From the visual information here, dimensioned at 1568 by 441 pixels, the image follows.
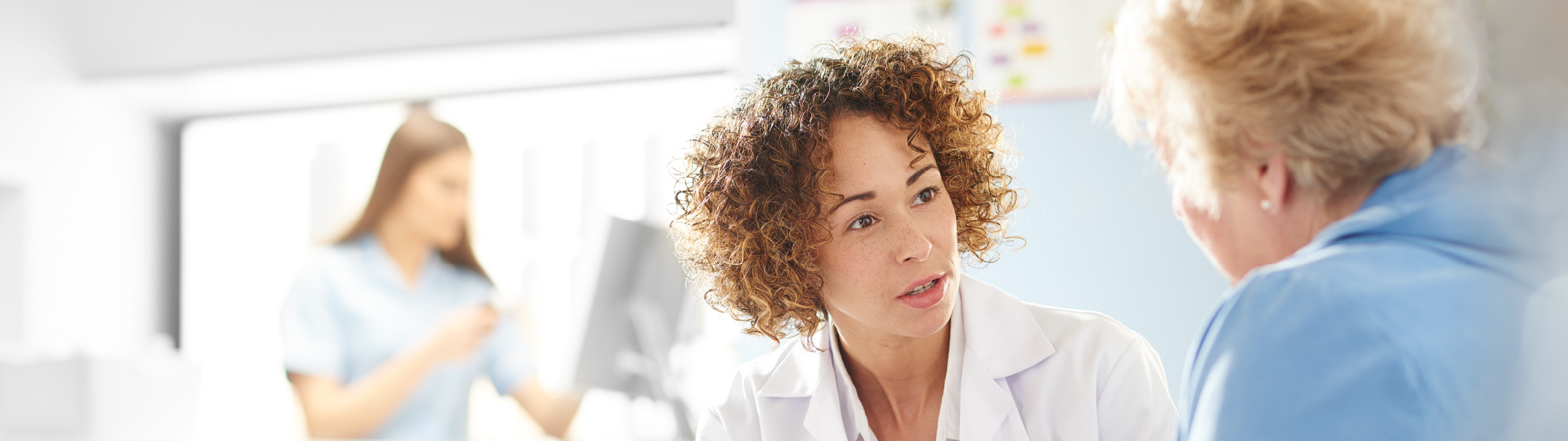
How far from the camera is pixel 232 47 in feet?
7.38

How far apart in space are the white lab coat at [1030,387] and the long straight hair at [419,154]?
144cm

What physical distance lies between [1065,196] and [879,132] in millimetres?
642

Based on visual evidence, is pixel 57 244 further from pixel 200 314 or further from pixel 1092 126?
pixel 1092 126

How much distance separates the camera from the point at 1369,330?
482 mm

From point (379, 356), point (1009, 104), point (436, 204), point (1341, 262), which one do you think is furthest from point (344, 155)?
point (1341, 262)

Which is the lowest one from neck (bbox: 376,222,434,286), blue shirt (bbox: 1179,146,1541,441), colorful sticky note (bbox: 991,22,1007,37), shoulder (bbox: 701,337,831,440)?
neck (bbox: 376,222,434,286)

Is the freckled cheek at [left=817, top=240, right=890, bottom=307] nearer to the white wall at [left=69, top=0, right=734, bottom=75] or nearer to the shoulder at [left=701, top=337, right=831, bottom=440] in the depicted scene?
the shoulder at [left=701, top=337, right=831, bottom=440]

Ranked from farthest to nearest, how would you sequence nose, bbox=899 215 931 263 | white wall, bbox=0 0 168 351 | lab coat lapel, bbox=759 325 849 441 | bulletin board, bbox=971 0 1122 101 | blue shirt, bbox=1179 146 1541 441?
white wall, bbox=0 0 168 351
bulletin board, bbox=971 0 1122 101
lab coat lapel, bbox=759 325 849 441
nose, bbox=899 215 931 263
blue shirt, bbox=1179 146 1541 441

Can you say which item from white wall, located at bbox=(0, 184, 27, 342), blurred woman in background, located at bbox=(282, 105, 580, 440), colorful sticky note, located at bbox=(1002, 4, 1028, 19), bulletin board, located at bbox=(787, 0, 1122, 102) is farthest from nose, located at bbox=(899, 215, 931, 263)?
white wall, located at bbox=(0, 184, 27, 342)

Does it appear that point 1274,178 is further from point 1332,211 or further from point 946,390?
point 946,390

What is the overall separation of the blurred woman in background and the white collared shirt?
52.3 inches

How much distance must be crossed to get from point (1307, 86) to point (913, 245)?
548 mm

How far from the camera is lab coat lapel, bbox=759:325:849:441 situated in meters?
1.18

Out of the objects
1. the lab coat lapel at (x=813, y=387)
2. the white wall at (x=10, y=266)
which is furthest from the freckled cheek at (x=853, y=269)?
the white wall at (x=10, y=266)
